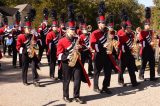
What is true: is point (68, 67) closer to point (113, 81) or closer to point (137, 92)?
point (137, 92)

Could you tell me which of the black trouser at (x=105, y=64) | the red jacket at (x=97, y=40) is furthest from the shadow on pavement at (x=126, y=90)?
the red jacket at (x=97, y=40)

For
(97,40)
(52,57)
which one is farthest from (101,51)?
(52,57)

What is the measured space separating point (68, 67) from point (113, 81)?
3.09 meters

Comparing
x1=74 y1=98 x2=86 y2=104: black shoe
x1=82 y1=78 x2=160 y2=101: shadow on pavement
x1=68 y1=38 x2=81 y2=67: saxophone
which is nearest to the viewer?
x1=74 y1=98 x2=86 y2=104: black shoe

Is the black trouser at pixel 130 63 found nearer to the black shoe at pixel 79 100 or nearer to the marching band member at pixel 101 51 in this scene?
the marching band member at pixel 101 51

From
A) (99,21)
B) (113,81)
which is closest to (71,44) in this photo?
(99,21)

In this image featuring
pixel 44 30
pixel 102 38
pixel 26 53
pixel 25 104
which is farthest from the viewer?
pixel 44 30

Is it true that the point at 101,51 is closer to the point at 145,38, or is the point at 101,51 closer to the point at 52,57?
the point at 145,38

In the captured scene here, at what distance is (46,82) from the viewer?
40.5ft

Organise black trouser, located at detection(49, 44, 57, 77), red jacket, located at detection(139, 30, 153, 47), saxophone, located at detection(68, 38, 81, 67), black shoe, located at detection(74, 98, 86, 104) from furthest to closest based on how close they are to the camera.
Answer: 1. black trouser, located at detection(49, 44, 57, 77)
2. red jacket, located at detection(139, 30, 153, 47)
3. saxophone, located at detection(68, 38, 81, 67)
4. black shoe, located at detection(74, 98, 86, 104)

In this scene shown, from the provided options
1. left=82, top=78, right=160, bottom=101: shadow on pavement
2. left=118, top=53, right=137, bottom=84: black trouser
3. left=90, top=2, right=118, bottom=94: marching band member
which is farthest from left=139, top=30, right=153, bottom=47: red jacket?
left=90, top=2, right=118, bottom=94: marching band member

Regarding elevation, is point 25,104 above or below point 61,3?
below

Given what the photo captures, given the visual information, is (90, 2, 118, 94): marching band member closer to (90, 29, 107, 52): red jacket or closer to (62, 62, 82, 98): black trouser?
(90, 29, 107, 52): red jacket

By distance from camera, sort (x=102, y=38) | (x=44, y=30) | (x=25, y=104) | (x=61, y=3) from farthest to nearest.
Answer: (x=61, y=3), (x=44, y=30), (x=102, y=38), (x=25, y=104)
